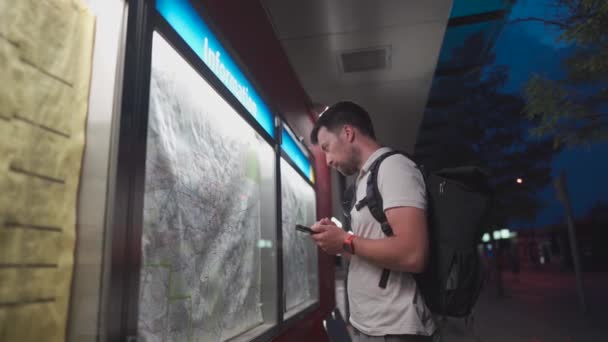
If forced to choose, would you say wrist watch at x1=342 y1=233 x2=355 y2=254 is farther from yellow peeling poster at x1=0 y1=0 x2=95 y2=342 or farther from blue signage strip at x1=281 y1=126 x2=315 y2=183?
blue signage strip at x1=281 y1=126 x2=315 y2=183

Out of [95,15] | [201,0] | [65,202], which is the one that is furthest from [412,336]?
[201,0]

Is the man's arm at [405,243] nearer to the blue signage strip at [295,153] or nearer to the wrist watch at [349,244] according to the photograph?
the wrist watch at [349,244]

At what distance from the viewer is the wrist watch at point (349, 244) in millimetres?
1527

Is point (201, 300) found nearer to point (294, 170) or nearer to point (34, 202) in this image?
point (34, 202)

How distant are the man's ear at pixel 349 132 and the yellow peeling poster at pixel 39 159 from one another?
1.10 metres

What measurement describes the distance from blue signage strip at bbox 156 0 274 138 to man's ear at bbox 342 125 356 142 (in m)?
0.69

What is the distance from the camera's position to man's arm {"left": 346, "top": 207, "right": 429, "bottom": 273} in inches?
53.2

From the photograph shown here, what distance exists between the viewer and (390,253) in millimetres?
1367

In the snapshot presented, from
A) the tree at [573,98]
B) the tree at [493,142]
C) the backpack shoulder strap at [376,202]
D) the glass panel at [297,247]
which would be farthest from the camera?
the tree at [493,142]

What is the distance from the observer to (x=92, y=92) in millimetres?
1129

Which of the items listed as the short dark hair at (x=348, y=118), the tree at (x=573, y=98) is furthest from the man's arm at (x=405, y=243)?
the tree at (x=573, y=98)

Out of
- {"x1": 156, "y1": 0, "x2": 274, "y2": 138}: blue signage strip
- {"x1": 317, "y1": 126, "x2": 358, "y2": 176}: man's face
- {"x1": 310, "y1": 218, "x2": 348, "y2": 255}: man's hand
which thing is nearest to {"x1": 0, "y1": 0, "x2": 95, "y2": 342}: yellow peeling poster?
{"x1": 156, "y1": 0, "x2": 274, "y2": 138}: blue signage strip

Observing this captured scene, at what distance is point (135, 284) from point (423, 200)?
3.26 ft

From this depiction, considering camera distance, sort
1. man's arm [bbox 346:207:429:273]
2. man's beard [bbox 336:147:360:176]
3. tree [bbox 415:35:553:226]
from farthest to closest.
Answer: tree [bbox 415:35:553:226]
man's beard [bbox 336:147:360:176]
man's arm [bbox 346:207:429:273]
